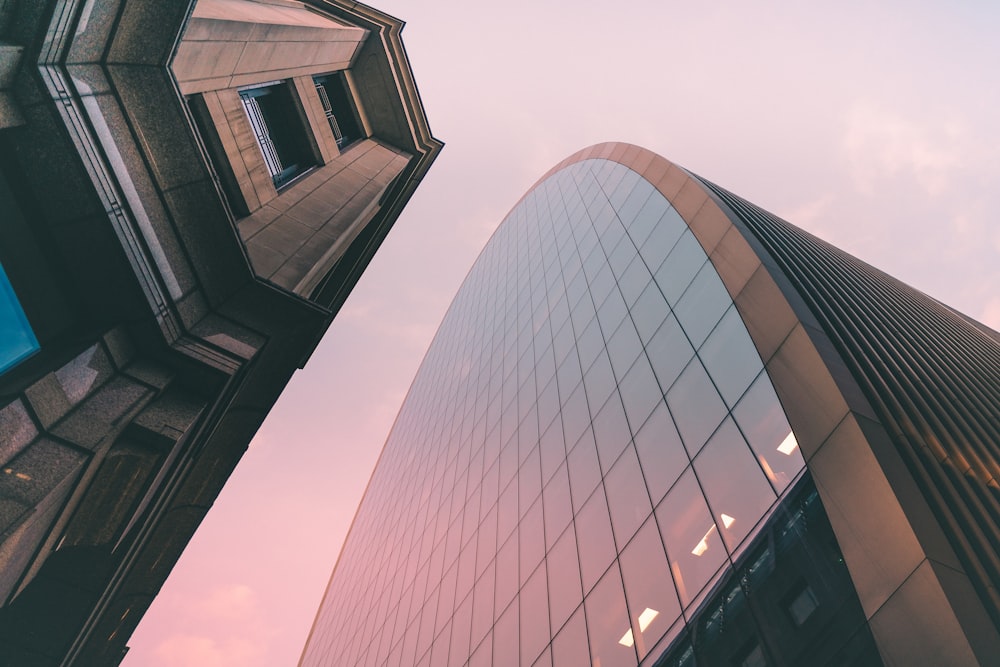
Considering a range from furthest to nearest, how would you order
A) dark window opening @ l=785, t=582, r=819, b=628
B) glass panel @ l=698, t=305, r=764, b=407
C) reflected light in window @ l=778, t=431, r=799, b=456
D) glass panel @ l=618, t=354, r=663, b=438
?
glass panel @ l=618, t=354, r=663, b=438, glass panel @ l=698, t=305, r=764, b=407, reflected light in window @ l=778, t=431, r=799, b=456, dark window opening @ l=785, t=582, r=819, b=628

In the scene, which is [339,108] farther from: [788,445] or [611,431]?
[788,445]

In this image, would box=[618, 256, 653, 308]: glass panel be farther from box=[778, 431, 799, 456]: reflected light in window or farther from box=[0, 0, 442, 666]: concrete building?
box=[0, 0, 442, 666]: concrete building

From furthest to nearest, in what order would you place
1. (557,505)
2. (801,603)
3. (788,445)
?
(557,505) < (788,445) < (801,603)

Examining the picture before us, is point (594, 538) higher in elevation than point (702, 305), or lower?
lower

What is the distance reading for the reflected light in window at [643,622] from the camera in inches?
372

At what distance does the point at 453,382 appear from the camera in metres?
40.6

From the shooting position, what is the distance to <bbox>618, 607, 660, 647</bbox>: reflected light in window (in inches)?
372

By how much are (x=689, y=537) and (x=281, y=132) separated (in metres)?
14.6

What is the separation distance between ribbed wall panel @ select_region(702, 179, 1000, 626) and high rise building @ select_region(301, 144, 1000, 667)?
0.06 meters

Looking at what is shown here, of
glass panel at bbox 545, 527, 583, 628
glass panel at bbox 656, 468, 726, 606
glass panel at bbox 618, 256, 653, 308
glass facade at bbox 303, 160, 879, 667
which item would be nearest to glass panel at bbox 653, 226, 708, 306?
glass facade at bbox 303, 160, 879, 667

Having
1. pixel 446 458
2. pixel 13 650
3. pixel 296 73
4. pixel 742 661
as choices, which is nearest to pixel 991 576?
pixel 742 661

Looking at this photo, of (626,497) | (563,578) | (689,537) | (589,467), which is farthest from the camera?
(589,467)

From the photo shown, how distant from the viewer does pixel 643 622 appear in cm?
959

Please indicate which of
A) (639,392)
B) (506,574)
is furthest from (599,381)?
(506,574)
